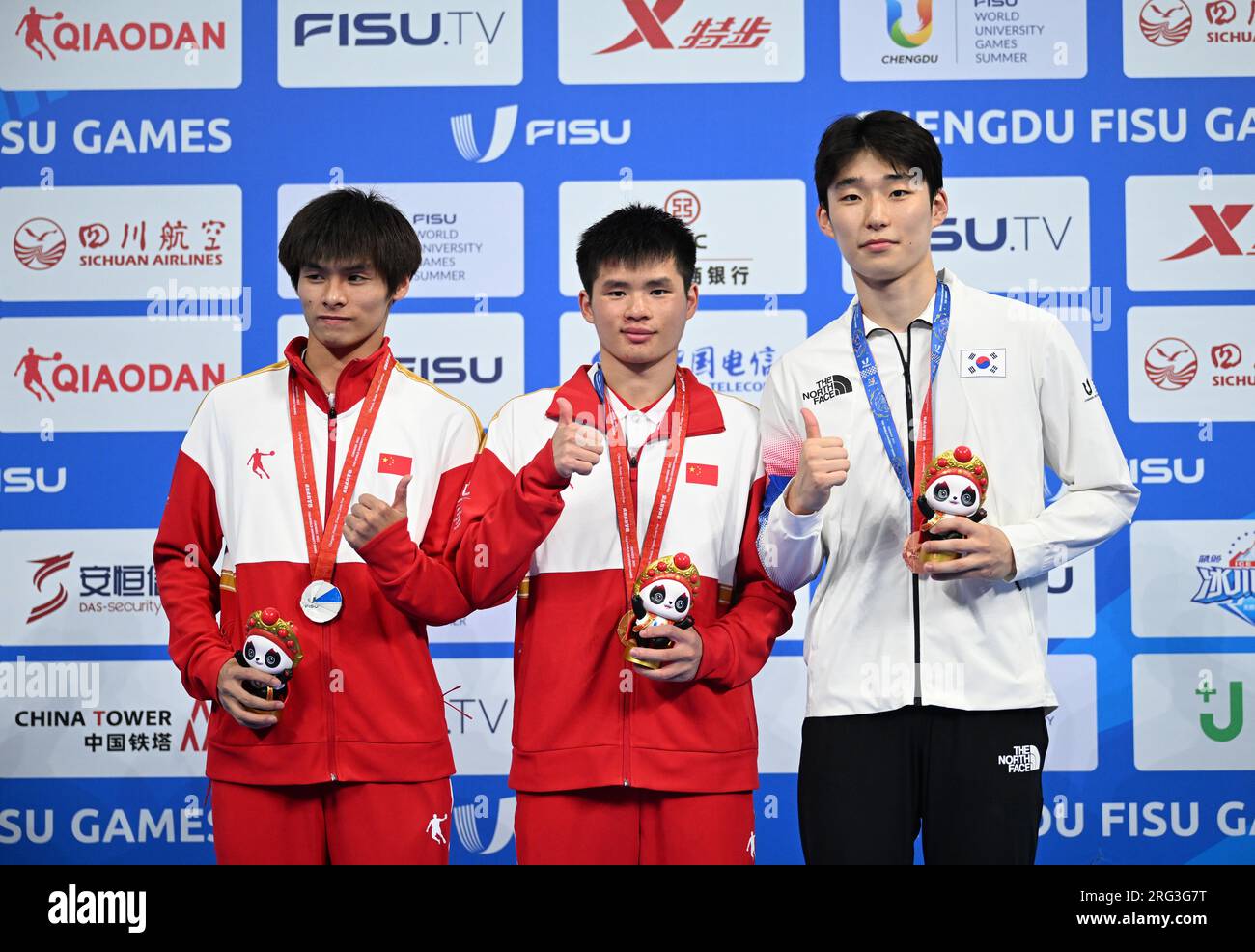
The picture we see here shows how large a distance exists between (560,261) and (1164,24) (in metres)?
2.04

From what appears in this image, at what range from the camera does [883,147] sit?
2.47 metres

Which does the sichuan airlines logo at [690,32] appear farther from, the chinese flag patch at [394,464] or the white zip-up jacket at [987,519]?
the chinese flag patch at [394,464]

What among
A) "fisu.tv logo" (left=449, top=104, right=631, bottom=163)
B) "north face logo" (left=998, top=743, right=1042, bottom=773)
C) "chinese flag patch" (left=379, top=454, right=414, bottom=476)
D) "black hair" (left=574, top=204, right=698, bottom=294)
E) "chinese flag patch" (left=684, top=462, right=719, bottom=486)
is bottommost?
"north face logo" (left=998, top=743, right=1042, bottom=773)

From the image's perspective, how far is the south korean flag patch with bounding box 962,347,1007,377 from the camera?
2.40 meters

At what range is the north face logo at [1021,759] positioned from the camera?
2254mm

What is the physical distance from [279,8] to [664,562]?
8.39ft

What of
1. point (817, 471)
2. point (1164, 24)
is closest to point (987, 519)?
point (817, 471)

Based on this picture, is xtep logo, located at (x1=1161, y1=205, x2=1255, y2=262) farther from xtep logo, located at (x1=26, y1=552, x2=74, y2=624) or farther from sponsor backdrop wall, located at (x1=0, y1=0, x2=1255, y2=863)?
xtep logo, located at (x1=26, y1=552, x2=74, y2=624)

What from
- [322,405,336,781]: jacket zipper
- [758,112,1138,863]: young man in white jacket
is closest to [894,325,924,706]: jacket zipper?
[758,112,1138,863]: young man in white jacket

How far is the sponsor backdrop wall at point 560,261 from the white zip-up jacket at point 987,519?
1.35 metres

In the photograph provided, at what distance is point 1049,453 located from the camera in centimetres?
247

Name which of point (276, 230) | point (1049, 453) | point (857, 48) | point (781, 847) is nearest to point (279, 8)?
point (276, 230)

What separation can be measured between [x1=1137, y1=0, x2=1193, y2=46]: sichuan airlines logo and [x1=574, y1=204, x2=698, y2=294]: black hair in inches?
79.3
